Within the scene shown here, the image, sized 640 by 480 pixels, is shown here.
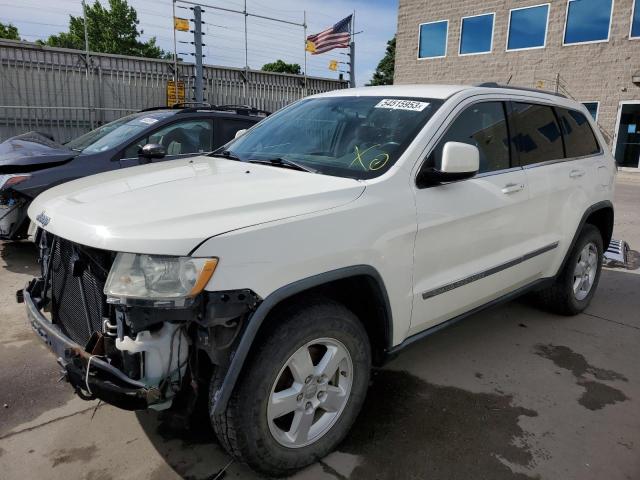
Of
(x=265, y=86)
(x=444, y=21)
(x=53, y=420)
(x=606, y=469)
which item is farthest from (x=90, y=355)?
(x=444, y=21)

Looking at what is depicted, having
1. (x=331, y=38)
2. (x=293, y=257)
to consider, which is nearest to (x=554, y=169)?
(x=293, y=257)

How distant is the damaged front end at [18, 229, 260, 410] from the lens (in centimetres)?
191

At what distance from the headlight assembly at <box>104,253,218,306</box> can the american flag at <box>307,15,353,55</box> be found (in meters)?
18.6

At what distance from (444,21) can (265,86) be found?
8.75 meters

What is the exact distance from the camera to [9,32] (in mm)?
46719

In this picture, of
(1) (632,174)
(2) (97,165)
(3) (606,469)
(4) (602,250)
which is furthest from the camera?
(1) (632,174)

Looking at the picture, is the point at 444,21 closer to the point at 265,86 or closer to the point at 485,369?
the point at 265,86

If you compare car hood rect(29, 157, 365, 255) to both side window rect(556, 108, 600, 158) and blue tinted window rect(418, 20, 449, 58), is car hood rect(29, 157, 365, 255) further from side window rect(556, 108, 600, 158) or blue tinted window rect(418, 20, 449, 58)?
blue tinted window rect(418, 20, 449, 58)

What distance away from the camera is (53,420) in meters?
2.78

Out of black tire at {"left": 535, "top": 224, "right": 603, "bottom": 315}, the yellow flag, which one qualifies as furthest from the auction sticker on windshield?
the yellow flag

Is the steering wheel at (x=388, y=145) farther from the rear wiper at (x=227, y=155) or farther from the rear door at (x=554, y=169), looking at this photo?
the rear door at (x=554, y=169)

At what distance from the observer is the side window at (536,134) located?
11.6 ft

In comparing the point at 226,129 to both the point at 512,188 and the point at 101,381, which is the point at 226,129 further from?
the point at 101,381

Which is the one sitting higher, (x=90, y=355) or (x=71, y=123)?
(x=71, y=123)
